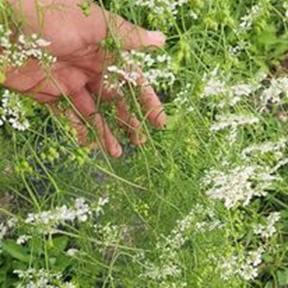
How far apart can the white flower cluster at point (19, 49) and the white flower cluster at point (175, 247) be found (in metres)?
0.40

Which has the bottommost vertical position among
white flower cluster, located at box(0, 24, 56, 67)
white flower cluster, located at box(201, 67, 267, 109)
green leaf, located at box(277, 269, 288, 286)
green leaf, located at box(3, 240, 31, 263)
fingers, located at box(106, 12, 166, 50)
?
green leaf, located at box(277, 269, 288, 286)

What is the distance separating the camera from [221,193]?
45.2 inches

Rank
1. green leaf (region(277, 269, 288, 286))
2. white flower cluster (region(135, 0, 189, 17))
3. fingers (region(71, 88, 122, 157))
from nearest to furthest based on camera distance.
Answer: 1. white flower cluster (region(135, 0, 189, 17))
2. fingers (region(71, 88, 122, 157))
3. green leaf (region(277, 269, 288, 286))

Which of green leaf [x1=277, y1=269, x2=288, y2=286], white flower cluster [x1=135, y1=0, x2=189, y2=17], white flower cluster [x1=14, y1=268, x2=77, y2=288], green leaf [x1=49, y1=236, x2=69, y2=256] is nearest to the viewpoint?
white flower cluster [x1=135, y1=0, x2=189, y2=17]

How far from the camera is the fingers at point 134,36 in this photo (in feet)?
3.69

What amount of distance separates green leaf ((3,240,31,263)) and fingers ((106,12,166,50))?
0.67m

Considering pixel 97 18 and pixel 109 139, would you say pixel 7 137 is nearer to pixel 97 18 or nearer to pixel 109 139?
pixel 109 139

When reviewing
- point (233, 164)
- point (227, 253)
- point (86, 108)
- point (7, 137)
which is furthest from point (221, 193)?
point (7, 137)

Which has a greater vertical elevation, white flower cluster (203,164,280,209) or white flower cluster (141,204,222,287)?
white flower cluster (203,164,280,209)

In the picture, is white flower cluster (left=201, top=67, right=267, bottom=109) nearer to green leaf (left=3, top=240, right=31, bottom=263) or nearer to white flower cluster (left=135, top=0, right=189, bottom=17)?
white flower cluster (left=135, top=0, right=189, bottom=17)

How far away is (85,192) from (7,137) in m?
0.24

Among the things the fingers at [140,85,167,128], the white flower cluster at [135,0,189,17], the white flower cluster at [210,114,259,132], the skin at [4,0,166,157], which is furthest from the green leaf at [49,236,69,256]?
the white flower cluster at [135,0,189,17]

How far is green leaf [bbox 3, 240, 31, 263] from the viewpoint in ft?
5.48

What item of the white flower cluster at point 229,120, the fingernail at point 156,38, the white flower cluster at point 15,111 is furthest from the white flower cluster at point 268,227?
the white flower cluster at point 15,111
